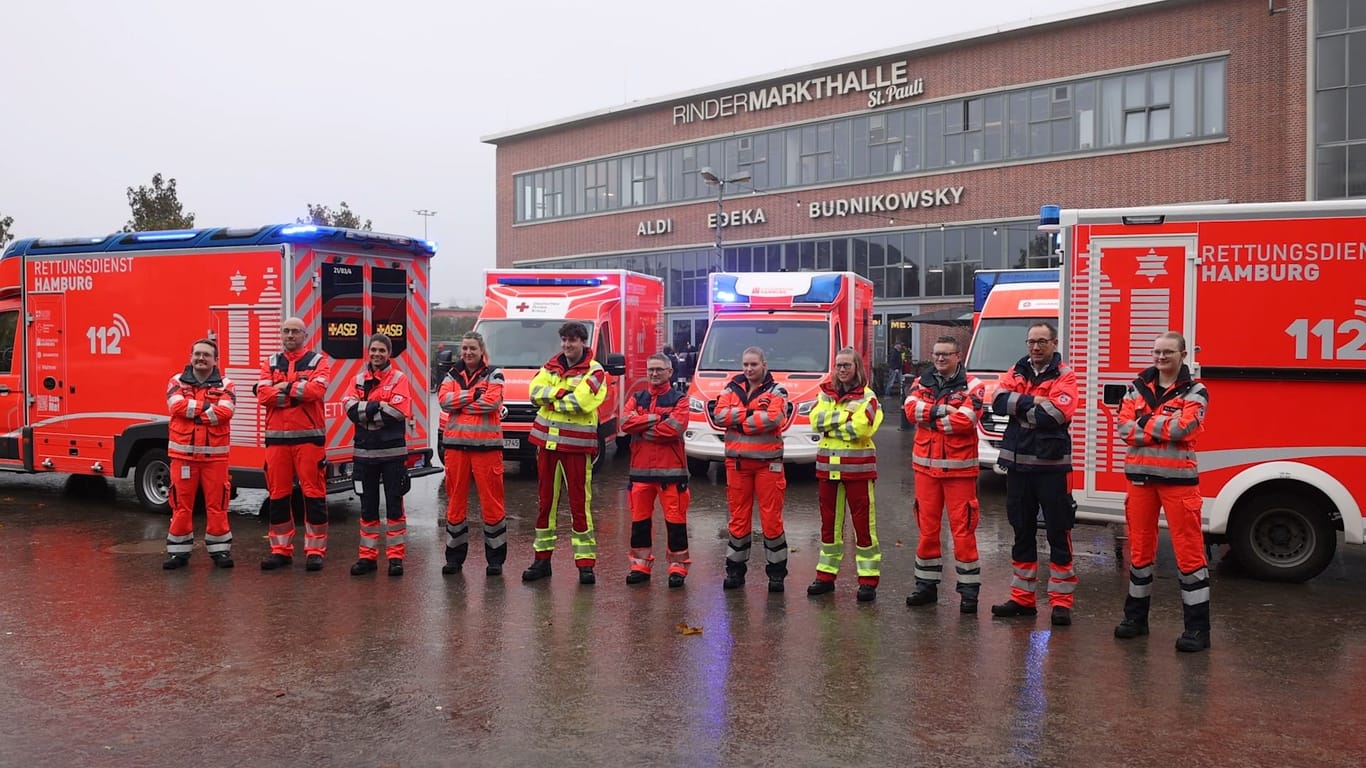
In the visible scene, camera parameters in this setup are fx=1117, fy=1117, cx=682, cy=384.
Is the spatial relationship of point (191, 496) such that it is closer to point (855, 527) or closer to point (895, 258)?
point (855, 527)

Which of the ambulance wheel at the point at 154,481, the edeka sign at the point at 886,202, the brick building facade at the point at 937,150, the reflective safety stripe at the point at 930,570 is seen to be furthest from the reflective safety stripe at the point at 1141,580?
the edeka sign at the point at 886,202

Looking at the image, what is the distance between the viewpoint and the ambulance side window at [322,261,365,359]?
426 inches

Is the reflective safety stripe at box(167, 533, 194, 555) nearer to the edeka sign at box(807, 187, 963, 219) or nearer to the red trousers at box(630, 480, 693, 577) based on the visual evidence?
the red trousers at box(630, 480, 693, 577)

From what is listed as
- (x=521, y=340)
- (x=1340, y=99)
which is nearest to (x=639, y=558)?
(x=521, y=340)

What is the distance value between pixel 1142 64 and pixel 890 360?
11101mm

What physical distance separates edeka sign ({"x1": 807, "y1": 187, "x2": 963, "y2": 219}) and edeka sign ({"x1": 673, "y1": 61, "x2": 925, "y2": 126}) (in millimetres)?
3069

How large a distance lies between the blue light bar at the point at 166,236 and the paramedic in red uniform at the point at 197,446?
2.84 meters

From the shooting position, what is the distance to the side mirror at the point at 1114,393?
27.9 feet

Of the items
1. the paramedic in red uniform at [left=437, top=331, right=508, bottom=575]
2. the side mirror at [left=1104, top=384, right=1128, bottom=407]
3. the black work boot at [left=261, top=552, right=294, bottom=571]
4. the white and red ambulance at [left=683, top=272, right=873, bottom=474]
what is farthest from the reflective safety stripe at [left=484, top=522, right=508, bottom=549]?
the white and red ambulance at [left=683, top=272, right=873, bottom=474]

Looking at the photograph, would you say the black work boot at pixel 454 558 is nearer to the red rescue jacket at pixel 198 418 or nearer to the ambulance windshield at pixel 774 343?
A: the red rescue jacket at pixel 198 418

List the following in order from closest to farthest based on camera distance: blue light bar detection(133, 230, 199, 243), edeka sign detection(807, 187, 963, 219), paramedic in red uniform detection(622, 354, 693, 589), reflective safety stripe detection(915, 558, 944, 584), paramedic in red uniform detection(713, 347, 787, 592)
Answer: reflective safety stripe detection(915, 558, 944, 584)
paramedic in red uniform detection(713, 347, 787, 592)
paramedic in red uniform detection(622, 354, 693, 589)
blue light bar detection(133, 230, 199, 243)
edeka sign detection(807, 187, 963, 219)

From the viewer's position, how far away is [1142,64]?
30812 millimetres

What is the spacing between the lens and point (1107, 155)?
31.7 metres

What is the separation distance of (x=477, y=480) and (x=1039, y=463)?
4033 mm
